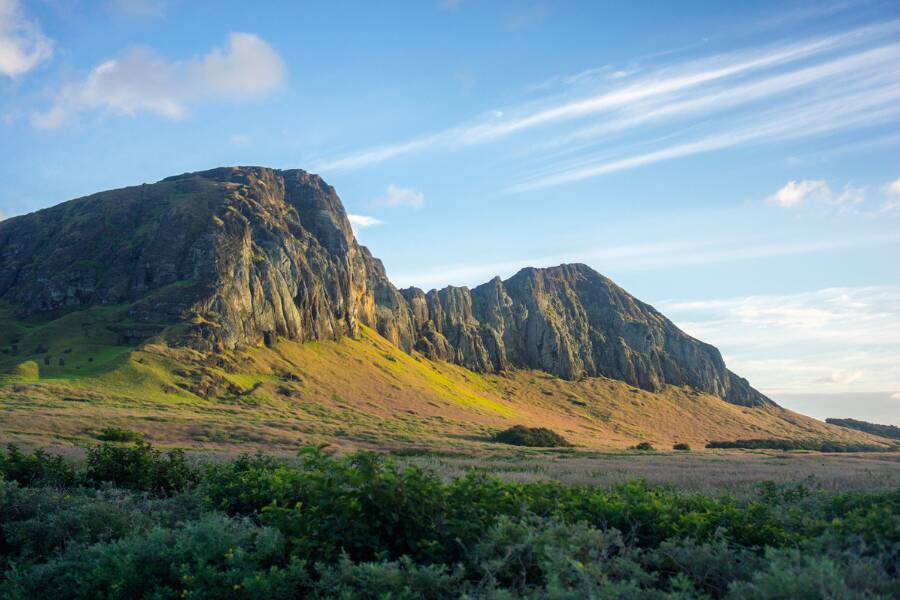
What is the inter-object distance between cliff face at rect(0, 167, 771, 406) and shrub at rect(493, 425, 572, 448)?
3923cm

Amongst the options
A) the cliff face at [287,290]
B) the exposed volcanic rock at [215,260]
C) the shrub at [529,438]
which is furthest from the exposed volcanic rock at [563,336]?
the shrub at [529,438]

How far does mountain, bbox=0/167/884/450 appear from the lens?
82.0 m

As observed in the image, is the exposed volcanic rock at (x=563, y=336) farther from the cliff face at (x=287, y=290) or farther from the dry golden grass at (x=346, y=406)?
the dry golden grass at (x=346, y=406)

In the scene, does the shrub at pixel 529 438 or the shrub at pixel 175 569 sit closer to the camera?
the shrub at pixel 175 569

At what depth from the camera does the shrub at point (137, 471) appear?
14.8 meters

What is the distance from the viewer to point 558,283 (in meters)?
176

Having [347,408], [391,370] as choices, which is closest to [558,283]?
[391,370]

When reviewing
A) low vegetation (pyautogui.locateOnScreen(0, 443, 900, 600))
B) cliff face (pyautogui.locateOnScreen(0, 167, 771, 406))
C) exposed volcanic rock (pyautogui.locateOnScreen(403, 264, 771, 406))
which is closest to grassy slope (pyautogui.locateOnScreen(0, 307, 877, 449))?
cliff face (pyautogui.locateOnScreen(0, 167, 771, 406))

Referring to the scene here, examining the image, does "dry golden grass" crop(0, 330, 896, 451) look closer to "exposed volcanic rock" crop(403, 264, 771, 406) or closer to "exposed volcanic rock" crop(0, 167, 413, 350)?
"exposed volcanic rock" crop(0, 167, 413, 350)

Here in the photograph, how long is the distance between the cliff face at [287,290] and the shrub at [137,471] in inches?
2716

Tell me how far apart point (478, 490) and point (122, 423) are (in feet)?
140

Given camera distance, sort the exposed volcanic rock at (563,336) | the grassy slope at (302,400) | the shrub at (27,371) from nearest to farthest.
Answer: the grassy slope at (302,400) → the shrub at (27,371) → the exposed volcanic rock at (563,336)

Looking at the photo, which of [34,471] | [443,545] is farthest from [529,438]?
[443,545]

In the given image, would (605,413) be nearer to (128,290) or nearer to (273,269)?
(273,269)
